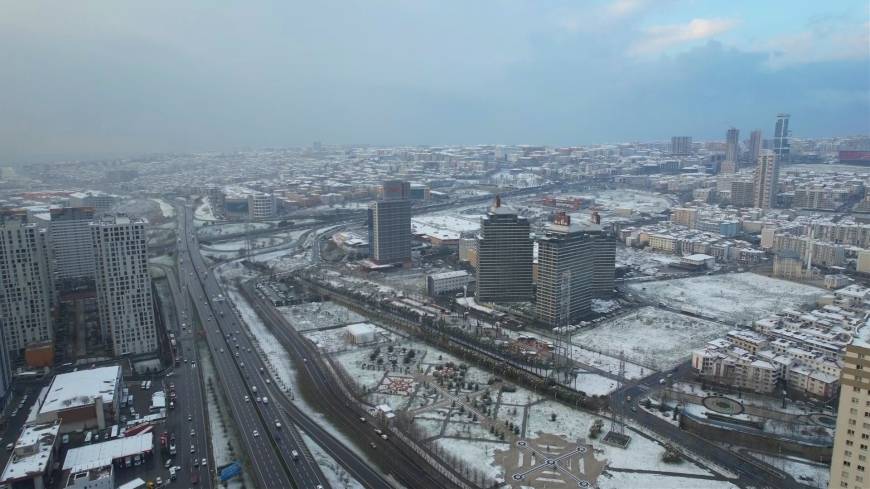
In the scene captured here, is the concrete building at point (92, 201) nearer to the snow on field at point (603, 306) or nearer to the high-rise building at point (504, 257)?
the high-rise building at point (504, 257)

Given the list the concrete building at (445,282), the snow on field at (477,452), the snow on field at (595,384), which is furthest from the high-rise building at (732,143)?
the snow on field at (477,452)

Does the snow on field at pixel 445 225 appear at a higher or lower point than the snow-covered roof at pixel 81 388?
higher

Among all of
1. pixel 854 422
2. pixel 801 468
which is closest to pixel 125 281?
pixel 854 422

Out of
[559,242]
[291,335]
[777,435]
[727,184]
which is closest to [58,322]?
[291,335]

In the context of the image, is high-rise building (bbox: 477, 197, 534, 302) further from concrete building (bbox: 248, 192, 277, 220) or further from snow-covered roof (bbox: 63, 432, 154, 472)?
concrete building (bbox: 248, 192, 277, 220)

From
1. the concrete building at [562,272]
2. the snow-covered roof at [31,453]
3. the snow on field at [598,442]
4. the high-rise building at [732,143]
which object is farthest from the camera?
the high-rise building at [732,143]

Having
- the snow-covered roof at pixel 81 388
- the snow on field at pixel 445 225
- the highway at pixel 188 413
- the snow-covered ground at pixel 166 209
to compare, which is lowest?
the highway at pixel 188 413
